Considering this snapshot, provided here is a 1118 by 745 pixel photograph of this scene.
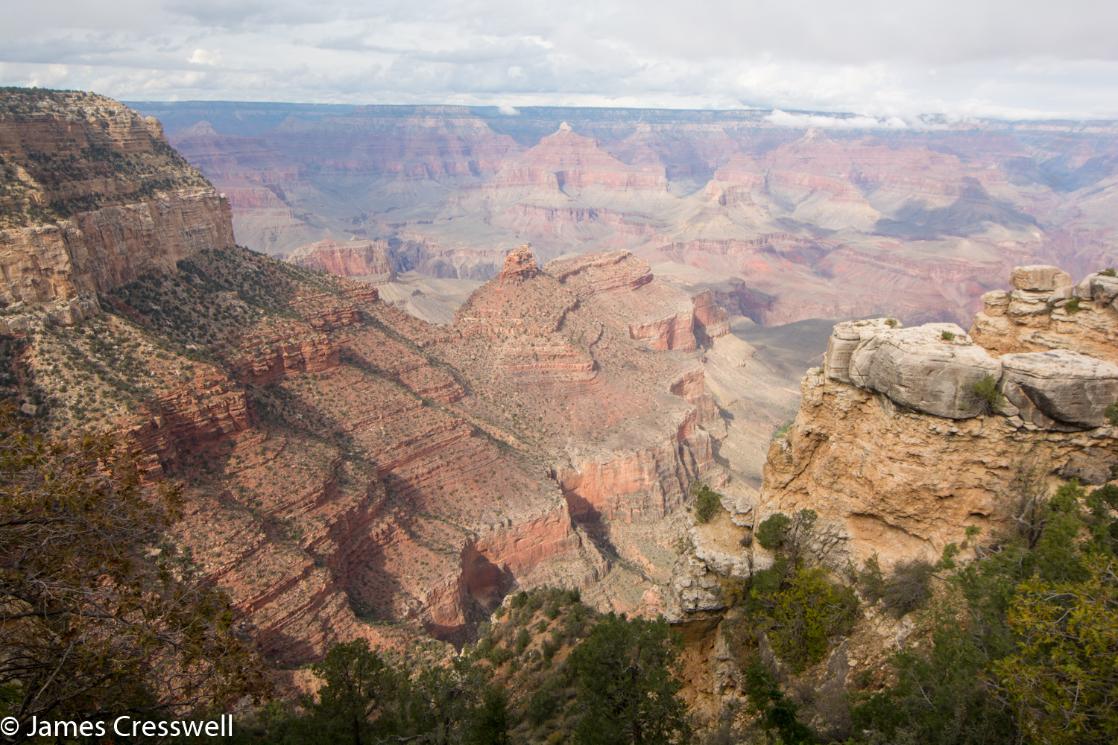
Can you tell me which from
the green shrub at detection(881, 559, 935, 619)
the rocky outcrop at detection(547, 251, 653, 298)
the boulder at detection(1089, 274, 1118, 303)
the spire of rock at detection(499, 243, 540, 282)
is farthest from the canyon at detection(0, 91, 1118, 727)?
the rocky outcrop at detection(547, 251, 653, 298)

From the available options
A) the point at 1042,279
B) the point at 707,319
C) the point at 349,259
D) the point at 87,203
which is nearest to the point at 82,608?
the point at 1042,279

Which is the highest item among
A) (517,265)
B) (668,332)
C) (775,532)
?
(775,532)

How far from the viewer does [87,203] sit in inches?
1638

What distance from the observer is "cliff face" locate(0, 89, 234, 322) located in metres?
33.4

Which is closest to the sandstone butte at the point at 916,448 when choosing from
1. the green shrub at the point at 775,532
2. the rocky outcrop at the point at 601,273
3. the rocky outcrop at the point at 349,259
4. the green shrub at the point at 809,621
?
the green shrub at the point at 809,621

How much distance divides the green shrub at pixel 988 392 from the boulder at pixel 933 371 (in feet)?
0.22

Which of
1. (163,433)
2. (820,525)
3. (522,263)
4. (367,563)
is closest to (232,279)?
(163,433)

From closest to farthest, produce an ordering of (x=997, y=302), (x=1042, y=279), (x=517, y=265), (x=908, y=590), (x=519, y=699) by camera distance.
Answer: (x=908, y=590) → (x=1042, y=279) → (x=997, y=302) → (x=519, y=699) → (x=517, y=265)

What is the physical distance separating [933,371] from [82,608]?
1993 centimetres

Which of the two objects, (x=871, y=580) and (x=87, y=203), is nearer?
Answer: (x=871, y=580)

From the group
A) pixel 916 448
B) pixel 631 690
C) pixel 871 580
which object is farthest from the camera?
pixel 871 580

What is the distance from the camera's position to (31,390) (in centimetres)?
3105

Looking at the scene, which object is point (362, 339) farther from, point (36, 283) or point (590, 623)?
point (590, 623)

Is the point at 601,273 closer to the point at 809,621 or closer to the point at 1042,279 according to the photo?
the point at 1042,279
